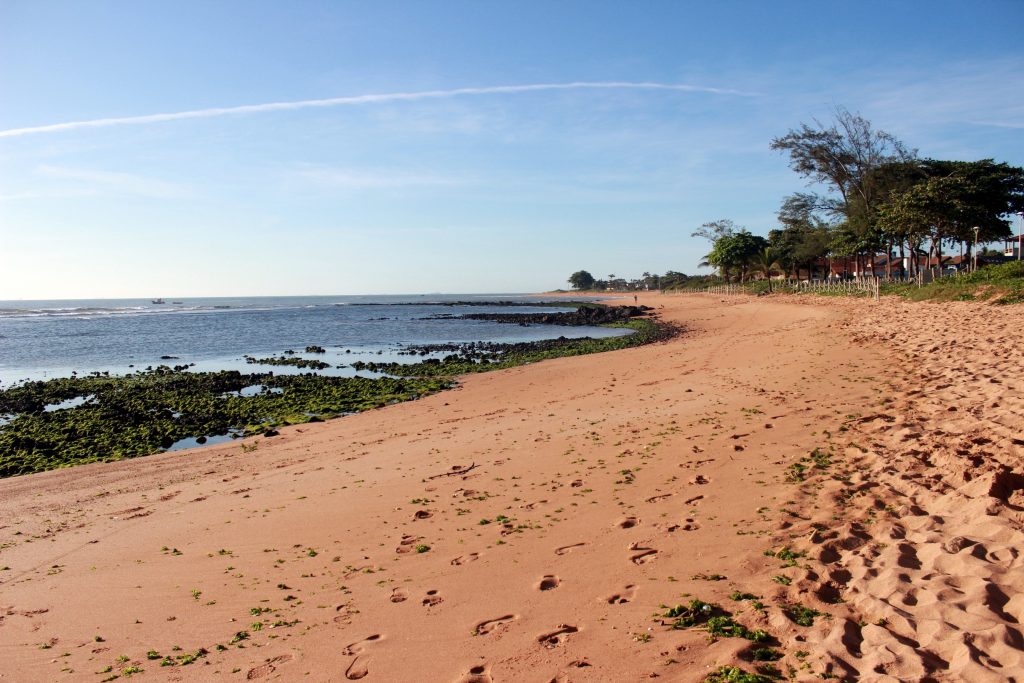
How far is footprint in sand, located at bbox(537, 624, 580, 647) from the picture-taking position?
406 centimetres

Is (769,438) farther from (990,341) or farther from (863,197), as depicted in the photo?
(863,197)

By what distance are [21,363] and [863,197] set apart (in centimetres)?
5641

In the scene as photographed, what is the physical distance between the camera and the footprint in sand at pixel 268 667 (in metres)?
4.10

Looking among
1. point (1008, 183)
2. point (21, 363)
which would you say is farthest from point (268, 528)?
point (1008, 183)

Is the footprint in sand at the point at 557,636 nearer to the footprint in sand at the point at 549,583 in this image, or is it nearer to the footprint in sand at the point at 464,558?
the footprint in sand at the point at 549,583

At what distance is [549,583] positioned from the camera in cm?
494

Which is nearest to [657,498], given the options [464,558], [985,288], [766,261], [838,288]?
[464,558]

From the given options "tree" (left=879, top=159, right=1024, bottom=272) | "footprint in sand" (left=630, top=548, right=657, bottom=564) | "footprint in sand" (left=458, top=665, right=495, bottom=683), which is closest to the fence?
"tree" (left=879, top=159, right=1024, bottom=272)

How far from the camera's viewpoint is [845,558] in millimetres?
4641

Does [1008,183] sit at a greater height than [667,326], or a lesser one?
greater

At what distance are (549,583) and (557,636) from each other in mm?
806

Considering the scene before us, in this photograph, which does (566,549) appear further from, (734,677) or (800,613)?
(734,677)

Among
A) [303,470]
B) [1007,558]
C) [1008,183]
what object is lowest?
[303,470]

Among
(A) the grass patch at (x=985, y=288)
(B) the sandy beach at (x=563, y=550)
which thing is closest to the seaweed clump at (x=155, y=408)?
(B) the sandy beach at (x=563, y=550)
